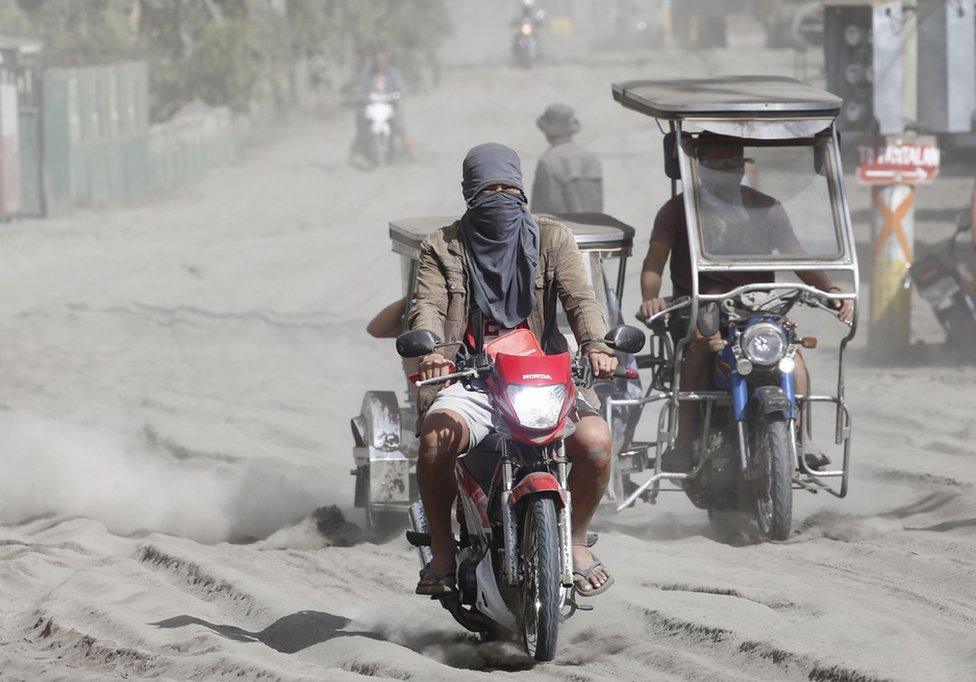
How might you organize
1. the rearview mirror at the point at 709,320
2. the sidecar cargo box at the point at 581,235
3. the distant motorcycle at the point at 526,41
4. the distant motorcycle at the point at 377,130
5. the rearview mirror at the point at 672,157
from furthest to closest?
the distant motorcycle at the point at 526,41
the distant motorcycle at the point at 377,130
the rearview mirror at the point at 672,157
the sidecar cargo box at the point at 581,235
the rearview mirror at the point at 709,320

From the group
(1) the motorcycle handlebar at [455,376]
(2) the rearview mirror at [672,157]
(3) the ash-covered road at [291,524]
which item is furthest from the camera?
(2) the rearview mirror at [672,157]

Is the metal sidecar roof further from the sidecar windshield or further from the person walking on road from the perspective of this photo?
the person walking on road

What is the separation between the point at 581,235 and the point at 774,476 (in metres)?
1.52

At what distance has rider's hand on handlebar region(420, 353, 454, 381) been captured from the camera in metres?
6.13

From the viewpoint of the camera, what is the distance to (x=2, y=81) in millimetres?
22375

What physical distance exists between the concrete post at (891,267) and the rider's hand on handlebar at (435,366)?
370 inches

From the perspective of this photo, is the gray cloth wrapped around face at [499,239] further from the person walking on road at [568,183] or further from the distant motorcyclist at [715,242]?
the person walking on road at [568,183]

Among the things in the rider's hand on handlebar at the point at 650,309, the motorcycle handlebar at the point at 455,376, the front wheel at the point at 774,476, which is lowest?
the front wheel at the point at 774,476

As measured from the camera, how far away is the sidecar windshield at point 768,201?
864 centimetres

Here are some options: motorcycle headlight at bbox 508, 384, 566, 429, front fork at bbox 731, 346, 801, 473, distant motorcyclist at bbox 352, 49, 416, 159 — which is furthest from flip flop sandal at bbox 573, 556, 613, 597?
distant motorcyclist at bbox 352, 49, 416, 159

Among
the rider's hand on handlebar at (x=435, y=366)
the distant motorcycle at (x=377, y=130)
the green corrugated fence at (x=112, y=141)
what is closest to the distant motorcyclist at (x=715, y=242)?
the rider's hand on handlebar at (x=435, y=366)

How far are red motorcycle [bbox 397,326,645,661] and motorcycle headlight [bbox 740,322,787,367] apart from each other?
217 cm

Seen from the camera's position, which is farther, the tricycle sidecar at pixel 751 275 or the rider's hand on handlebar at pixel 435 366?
the tricycle sidecar at pixel 751 275

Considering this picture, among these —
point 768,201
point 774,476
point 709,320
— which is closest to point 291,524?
point 709,320
